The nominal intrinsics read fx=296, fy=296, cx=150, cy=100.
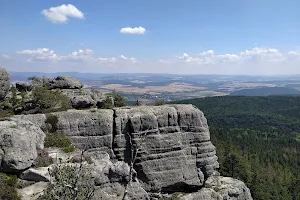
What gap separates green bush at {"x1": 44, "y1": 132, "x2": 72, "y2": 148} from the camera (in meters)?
29.4

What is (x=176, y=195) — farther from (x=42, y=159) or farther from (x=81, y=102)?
(x=42, y=159)

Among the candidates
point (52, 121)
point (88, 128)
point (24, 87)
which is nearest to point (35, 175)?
point (52, 121)

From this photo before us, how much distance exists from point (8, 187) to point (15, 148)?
11.3 feet

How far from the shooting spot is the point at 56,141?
2978cm

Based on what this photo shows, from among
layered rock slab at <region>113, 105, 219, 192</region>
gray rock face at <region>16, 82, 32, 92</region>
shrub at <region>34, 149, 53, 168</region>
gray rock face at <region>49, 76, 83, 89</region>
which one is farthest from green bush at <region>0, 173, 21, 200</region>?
gray rock face at <region>16, 82, 32, 92</region>

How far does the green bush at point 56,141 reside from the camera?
29417mm

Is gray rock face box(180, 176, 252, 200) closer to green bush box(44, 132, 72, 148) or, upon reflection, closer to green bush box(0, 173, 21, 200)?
green bush box(44, 132, 72, 148)

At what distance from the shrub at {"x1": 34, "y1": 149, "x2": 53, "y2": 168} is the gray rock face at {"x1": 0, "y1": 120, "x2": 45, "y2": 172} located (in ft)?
1.64

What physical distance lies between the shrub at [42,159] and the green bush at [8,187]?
2.33 meters

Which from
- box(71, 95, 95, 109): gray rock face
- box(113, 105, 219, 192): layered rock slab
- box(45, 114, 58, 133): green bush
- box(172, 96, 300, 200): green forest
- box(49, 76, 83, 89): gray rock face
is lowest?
box(172, 96, 300, 200): green forest

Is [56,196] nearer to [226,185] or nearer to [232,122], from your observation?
[226,185]

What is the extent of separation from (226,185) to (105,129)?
1699 centimetres

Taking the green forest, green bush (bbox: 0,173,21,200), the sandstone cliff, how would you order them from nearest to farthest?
green bush (bbox: 0,173,21,200), the sandstone cliff, the green forest

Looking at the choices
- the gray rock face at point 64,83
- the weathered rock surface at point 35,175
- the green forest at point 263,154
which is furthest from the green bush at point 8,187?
the green forest at point 263,154
